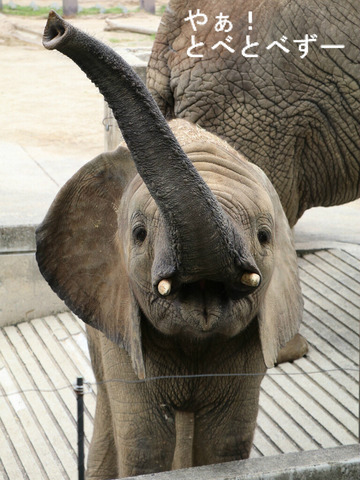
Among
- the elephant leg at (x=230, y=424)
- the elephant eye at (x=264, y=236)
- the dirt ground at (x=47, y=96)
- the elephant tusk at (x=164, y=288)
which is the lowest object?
the dirt ground at (x=47, y=96)

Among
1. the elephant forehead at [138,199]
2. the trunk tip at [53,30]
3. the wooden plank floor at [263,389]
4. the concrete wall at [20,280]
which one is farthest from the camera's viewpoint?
the concrete wall at [20,280]

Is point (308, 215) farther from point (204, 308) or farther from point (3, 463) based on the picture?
point (204, 308)

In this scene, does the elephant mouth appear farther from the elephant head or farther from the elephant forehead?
the elephant forehead

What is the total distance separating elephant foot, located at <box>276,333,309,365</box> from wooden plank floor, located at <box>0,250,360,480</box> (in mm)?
30

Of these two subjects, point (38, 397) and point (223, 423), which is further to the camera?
point (38, 397)

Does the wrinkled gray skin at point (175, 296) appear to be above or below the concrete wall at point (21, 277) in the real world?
above

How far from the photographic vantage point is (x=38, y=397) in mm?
3561

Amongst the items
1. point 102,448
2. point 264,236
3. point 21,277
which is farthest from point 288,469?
point 21,277

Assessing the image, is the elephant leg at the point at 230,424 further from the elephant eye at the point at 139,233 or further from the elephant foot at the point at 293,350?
A: the elephant foot at the point at 293,350

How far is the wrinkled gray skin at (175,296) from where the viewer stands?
1.93m

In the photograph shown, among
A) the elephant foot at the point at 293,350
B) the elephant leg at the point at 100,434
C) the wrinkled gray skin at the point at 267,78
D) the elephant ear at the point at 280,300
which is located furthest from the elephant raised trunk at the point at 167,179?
the elephant foot at the point at 293,350

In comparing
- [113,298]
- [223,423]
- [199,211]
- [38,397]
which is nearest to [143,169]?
[199,211]

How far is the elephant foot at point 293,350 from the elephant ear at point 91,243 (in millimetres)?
1464

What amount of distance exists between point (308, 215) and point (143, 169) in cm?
363
